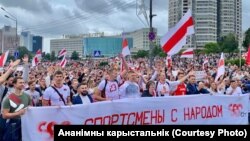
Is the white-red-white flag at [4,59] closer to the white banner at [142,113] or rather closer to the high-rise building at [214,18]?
the white banner at [142,113]

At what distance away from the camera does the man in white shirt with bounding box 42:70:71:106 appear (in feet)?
31.4

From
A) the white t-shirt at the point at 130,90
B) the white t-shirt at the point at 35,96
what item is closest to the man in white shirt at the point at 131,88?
the white t-shirt at the point at 130,90

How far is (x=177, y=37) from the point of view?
45.7 feet

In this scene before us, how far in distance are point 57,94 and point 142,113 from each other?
1.67 metres

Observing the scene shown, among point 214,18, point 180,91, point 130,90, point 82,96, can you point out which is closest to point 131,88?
point 130,90

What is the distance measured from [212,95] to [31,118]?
13.8ft

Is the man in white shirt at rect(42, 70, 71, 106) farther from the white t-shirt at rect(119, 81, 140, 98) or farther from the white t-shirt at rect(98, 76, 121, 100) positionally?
the white t-shirt at rect(98, 76, 121, 100)

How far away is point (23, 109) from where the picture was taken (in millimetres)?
8211

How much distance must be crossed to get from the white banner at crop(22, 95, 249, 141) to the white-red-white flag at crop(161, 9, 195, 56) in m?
3.03

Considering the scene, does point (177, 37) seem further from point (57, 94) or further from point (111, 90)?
point (57, 94)

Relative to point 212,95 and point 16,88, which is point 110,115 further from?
point 212,95

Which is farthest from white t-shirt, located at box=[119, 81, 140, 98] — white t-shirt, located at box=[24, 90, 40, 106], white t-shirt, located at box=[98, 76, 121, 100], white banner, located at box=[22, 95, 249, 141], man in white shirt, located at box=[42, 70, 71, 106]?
white t-shirt, located at box=[24, 90, 40, 106]

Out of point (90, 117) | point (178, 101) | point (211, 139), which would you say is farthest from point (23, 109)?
point (211, 139)

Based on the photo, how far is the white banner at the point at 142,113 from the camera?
8242mm
